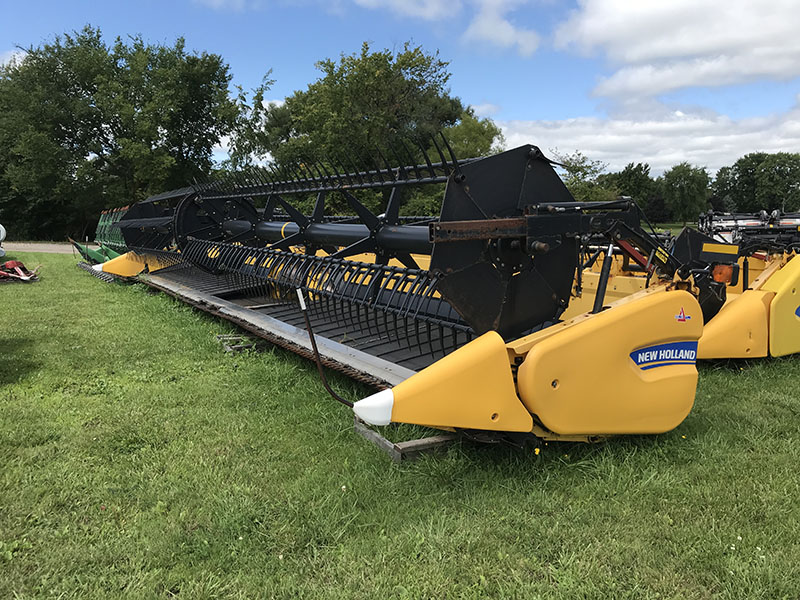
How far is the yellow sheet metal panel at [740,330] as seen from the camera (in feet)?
16.0

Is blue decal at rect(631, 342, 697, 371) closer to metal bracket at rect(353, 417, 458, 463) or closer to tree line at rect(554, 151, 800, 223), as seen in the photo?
metal bracket at rect(353, 417, 458, 463)

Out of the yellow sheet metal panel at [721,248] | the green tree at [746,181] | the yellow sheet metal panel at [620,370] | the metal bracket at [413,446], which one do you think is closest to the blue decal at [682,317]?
the yellow sheet metal panel at [620,370]

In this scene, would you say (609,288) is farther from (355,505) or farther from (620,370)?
(355,505)

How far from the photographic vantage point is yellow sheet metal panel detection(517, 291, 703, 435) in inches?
114

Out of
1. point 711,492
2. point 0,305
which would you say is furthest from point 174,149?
point 711,492

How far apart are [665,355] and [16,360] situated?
5633 millimetres

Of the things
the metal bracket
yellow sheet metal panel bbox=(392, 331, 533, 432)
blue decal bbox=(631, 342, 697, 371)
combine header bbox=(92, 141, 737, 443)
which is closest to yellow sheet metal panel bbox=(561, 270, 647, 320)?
combine header bbox=(92, 141, 737, 443)

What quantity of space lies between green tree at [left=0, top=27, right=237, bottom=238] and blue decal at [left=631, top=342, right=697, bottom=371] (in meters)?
26.0

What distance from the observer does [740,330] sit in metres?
4.91

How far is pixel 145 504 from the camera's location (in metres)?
2.96

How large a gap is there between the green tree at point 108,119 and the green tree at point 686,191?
50.3m

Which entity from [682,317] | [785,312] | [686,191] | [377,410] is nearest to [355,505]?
[377,410]

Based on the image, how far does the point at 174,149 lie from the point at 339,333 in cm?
2575

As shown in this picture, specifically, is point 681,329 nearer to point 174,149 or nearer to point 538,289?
point 538,289
